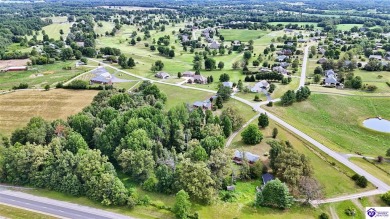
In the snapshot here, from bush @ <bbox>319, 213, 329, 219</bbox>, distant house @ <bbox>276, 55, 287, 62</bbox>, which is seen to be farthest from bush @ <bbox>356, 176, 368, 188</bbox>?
distant house @ <bbox>276, 55, 287, 62</bbox>

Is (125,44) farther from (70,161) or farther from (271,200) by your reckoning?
(271,200)

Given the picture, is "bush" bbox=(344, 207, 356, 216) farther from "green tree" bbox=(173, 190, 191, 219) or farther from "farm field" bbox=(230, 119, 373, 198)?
"green tree" bbox=(173, 190, 191, 219)

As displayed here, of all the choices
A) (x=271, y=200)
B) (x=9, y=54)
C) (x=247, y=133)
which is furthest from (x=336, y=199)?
(x=9, y=54)

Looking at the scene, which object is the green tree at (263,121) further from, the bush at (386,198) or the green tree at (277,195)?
the bush at (386,198)

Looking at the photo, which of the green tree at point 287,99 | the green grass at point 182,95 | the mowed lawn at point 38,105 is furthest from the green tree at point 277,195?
the mowed lawn at point 38,105

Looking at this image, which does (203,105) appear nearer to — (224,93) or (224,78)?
(224,93)
